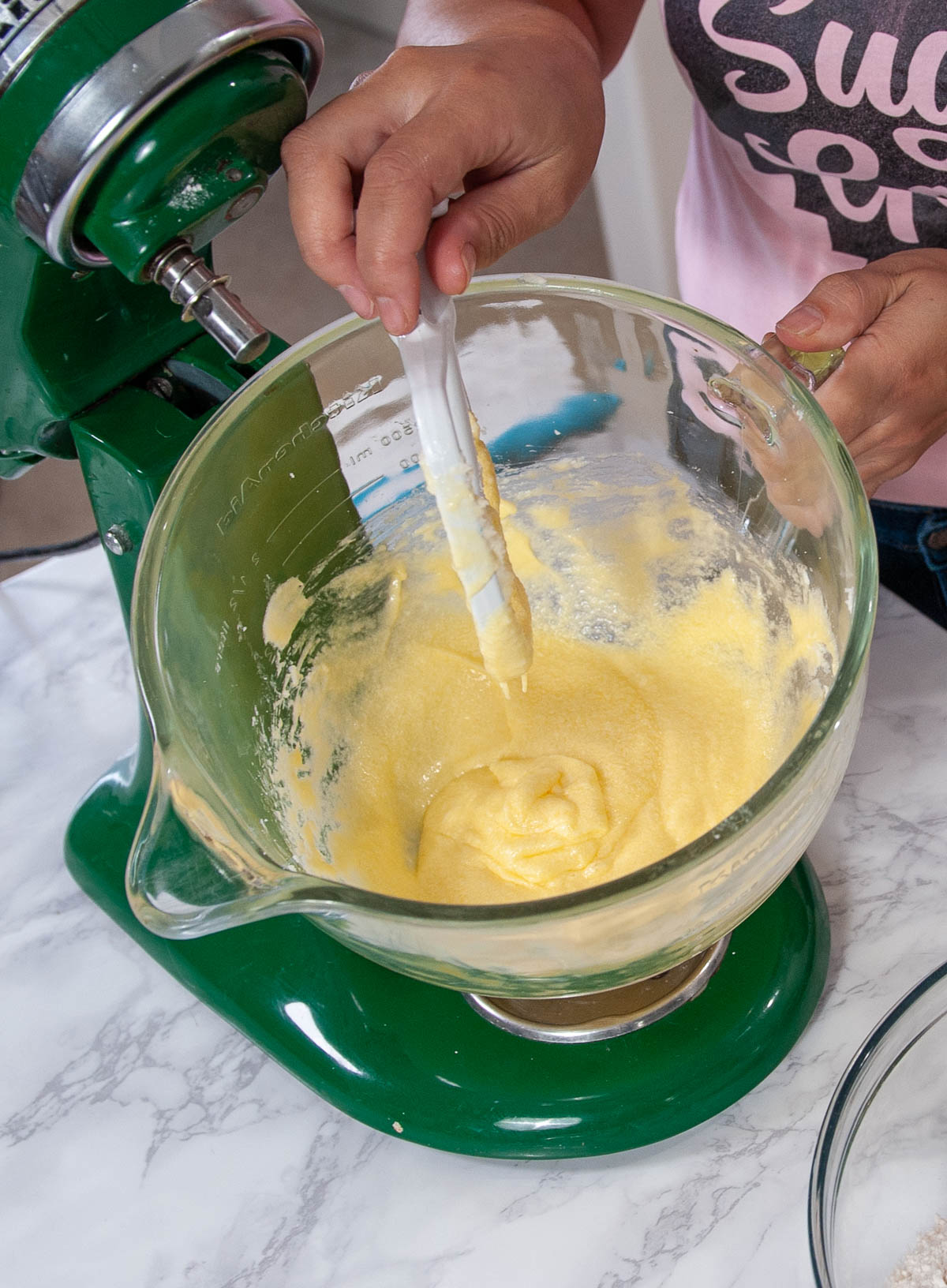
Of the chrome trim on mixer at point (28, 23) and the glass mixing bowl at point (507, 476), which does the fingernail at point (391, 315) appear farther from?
the chrome trim on mixer at point (28, 23)

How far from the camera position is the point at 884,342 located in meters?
0.72

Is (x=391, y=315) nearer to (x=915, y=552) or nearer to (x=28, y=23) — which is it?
(x=28, y=23)

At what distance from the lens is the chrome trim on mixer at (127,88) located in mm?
539

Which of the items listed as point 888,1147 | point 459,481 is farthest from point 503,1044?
point 459,481

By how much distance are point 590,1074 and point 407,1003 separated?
4.4 inches

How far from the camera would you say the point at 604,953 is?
20.5 inches

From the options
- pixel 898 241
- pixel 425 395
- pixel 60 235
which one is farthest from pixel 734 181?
pixel 60 235

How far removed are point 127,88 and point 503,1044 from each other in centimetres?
52

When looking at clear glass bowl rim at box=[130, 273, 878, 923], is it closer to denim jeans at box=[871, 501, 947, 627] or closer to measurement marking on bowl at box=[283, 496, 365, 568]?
measurement marking on bowl at box=[283, 496, 365, 568]

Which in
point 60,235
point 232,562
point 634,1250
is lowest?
point 634,1250

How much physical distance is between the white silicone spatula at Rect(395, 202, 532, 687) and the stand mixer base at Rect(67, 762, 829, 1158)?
204 mm

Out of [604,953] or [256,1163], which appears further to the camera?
[256,1163]

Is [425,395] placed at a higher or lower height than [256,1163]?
higher

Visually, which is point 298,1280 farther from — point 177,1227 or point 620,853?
point 620,853
